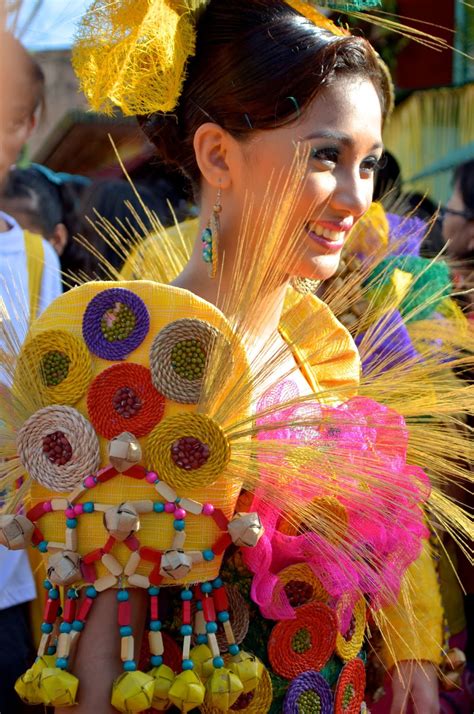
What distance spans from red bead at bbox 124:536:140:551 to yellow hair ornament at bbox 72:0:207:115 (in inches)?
23.2

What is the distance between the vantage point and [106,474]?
3.45 feet

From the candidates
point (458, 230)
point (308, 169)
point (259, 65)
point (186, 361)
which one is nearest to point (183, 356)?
point (186, 361)

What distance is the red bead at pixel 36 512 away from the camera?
1.08 m

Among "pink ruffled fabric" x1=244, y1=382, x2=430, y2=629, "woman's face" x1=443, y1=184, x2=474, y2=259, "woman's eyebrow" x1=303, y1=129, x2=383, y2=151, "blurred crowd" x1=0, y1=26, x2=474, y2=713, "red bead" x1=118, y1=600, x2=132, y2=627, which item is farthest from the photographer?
"woman's face" x1=443, y1=184, x2=474, y2=259

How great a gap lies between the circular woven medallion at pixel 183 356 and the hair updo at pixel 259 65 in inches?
13.4

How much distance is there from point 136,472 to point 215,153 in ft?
1.61

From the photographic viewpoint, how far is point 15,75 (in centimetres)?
238

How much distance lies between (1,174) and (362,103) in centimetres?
143

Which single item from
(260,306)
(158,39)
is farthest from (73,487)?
(158,39)

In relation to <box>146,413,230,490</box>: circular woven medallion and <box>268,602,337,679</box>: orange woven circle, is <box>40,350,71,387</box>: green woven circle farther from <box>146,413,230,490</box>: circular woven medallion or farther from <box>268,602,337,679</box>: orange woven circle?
<box>268,602,337,679</box>: orange woven circle

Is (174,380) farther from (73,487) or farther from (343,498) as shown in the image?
(343,498)

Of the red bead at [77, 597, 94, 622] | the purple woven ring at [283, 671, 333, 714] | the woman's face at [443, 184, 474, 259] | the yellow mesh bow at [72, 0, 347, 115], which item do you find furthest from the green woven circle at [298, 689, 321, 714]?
the woman's face at [443, 184, 474, 259]

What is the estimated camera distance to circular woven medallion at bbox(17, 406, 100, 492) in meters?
1.06

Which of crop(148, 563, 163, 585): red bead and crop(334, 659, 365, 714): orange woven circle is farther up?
crop(148, 563, 163, 585): red bead
